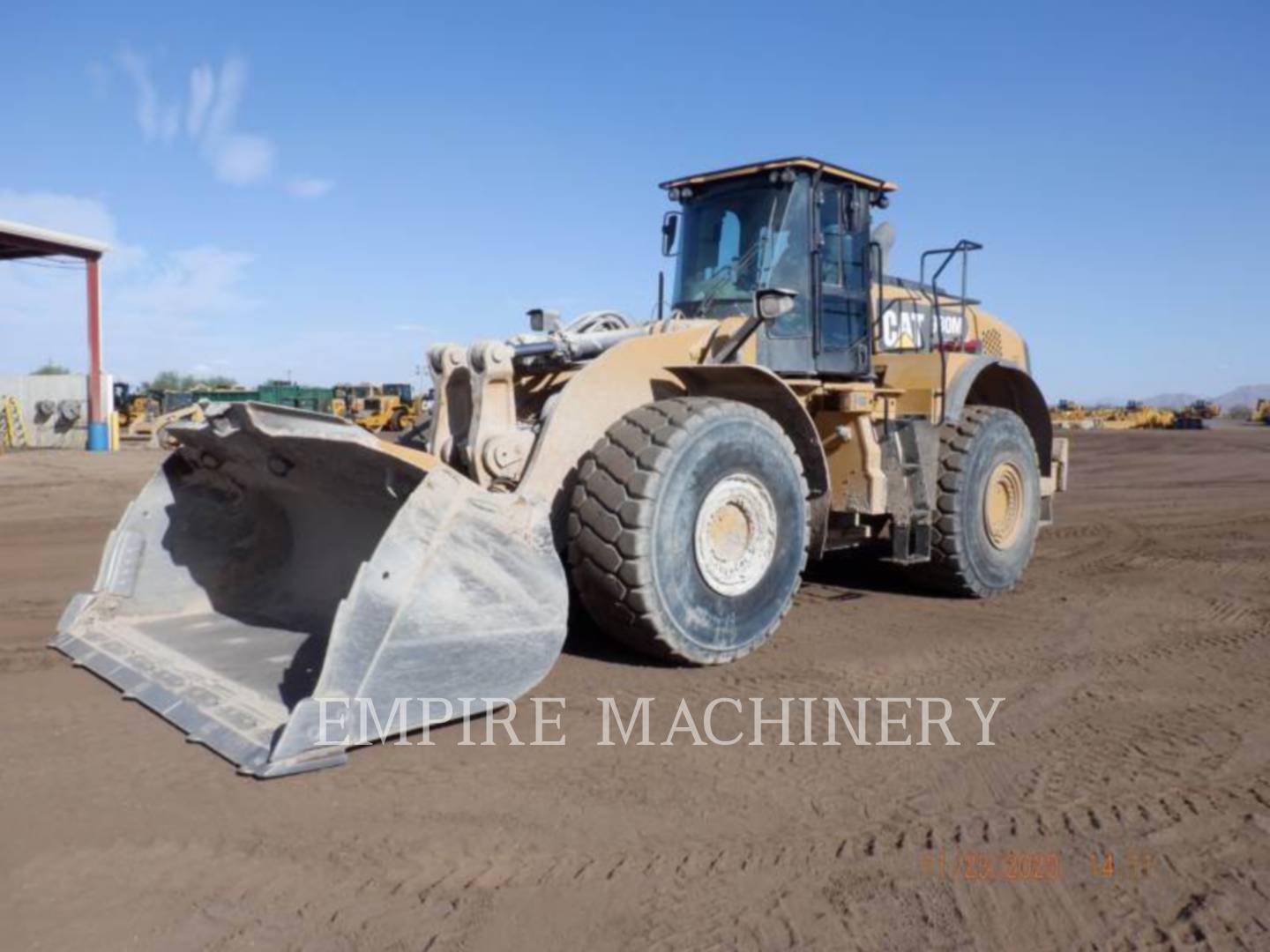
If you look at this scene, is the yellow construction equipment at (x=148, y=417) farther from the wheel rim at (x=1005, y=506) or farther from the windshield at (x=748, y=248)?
the wheel rim at (x=1005, y=506)

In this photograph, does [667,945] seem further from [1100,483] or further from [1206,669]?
[1100,483]

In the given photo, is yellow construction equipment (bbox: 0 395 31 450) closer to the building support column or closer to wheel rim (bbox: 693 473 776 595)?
the building support column

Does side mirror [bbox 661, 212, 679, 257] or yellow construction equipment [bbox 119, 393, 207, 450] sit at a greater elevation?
side mirror [bbox 661, 212, 679, 257]

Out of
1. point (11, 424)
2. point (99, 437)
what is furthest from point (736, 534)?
point (11, 424)

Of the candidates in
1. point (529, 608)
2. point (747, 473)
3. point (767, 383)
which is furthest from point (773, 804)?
point (767, 383)

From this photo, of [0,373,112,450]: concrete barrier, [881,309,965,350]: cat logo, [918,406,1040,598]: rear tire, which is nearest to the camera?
[918,406,1040,598]: rear tire

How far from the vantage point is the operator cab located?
6137 mm

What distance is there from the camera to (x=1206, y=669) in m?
5.15

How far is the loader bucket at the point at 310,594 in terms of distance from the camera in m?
3.58

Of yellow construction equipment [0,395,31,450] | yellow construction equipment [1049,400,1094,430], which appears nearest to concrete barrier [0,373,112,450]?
yellow construction equipment [0,395,31,450]

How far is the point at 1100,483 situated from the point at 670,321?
13490 mm

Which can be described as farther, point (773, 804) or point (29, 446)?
point (29, 446)

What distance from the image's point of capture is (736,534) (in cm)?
498

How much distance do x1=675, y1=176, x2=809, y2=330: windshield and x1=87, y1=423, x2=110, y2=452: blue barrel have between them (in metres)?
23.5
